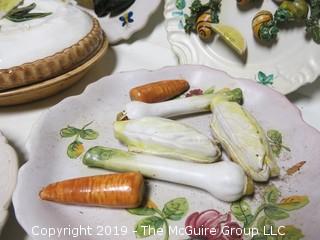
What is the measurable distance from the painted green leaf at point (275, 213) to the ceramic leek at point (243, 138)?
0.12 ft

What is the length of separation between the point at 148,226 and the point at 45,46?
0.33 m

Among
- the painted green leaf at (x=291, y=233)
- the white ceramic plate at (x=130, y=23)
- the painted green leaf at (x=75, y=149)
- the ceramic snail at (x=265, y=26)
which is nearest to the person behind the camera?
the painted green leaf at (x=291, y=233)

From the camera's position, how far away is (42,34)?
651mm

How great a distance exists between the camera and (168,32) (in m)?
0.80

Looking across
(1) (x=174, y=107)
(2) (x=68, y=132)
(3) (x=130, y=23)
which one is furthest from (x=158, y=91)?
(3) (x=130, y=23)

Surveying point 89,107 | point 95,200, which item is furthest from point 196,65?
point 95,200

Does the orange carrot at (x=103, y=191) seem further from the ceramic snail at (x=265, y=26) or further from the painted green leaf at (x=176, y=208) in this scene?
the ceramic snail at (x=265, y=26)

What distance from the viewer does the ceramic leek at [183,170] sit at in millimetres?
505

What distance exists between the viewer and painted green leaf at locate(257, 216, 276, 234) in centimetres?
49

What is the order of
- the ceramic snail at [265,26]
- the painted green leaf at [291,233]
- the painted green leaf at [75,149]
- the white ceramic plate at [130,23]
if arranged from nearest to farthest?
the painted green leaf at [291,233] < the painted green leaf at [75,149] < the ceramic snail at [265,26] < the white ceramic plate at [130,23]

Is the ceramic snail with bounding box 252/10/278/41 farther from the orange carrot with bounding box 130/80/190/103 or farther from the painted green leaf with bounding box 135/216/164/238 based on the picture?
the painted green leaf with bounding box 135/216/164/238

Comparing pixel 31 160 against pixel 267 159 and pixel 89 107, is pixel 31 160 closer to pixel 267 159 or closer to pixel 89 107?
pixel 89 107

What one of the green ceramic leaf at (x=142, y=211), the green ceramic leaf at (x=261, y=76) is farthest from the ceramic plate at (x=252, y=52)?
the green ceramic leaf at (x=142, y=211)

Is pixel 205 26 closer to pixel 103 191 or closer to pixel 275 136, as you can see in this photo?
pixel 275 136
